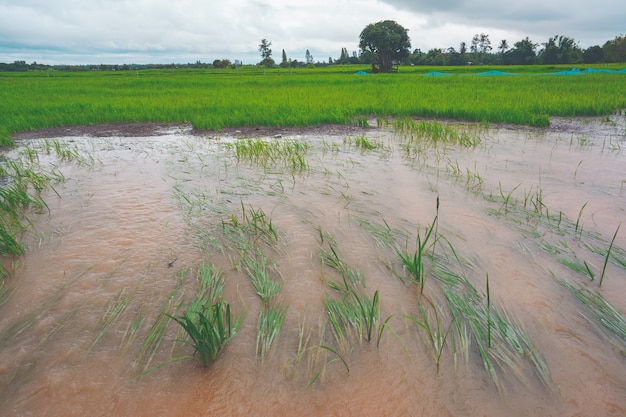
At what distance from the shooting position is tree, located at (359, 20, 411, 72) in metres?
37.2

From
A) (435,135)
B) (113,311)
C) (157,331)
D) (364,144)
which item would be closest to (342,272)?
(157,331)

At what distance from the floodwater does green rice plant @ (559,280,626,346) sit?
1.2 inches

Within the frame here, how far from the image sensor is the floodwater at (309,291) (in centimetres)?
115

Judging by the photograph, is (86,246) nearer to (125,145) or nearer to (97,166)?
(97,166)

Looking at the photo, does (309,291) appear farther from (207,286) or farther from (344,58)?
(344,58)

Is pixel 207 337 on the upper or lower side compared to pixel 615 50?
lower

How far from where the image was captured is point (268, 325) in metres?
1.45

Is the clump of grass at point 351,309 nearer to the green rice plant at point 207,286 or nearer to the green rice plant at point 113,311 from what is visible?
the green rice plant at point 207,286

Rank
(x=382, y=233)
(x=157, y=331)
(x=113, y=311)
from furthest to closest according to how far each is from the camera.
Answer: (x=382, y=233), (x=113, y=311), (x=157, y=331)

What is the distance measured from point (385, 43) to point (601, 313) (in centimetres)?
4132

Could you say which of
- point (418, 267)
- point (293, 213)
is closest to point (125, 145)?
point (293, 213)

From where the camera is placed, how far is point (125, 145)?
5441 mm

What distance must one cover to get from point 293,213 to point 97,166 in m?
3.06

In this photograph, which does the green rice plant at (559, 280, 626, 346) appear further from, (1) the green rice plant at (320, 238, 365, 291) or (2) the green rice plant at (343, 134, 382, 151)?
(2) the green rice plant at (343, 134, 382, 151)
